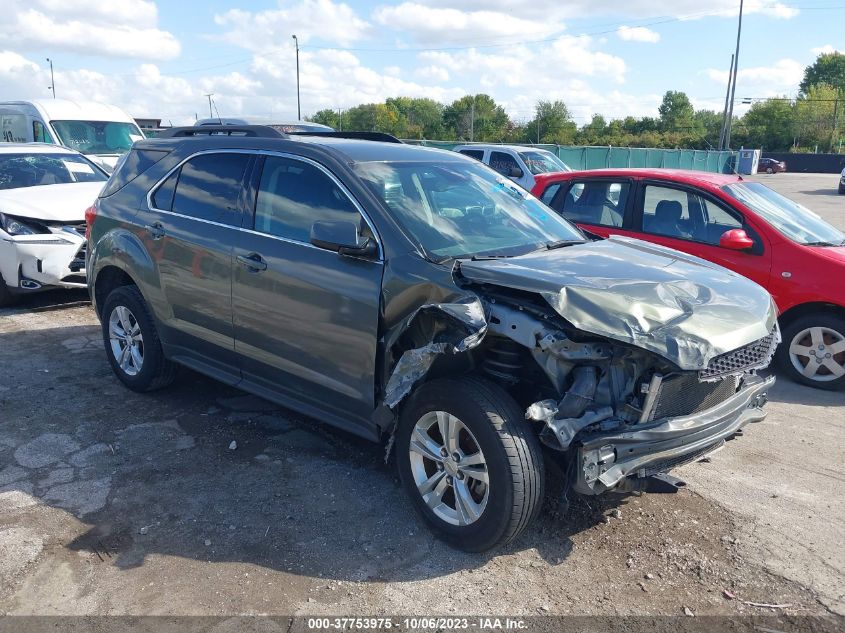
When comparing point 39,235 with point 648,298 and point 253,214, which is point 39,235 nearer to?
point 253,214

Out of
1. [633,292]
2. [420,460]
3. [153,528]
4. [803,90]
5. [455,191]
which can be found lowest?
[153,528]

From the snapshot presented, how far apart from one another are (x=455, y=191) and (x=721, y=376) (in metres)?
1.95

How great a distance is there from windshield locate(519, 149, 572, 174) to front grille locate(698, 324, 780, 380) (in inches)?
486

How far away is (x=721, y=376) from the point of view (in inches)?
132

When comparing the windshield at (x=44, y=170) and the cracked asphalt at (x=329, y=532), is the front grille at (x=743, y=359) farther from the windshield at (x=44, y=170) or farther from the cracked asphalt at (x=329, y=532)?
the windshield at (x=44, y=170)

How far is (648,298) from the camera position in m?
3.40

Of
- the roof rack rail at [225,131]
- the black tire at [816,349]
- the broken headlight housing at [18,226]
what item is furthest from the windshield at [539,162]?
the roof rack rail at [225,131]

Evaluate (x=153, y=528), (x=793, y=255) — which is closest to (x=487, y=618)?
(x=153, y=528)

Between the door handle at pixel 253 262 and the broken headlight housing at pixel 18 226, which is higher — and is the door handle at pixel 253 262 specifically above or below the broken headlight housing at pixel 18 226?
above

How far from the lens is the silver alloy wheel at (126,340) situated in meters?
5.48

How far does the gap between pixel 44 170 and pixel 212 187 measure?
5.90 meters

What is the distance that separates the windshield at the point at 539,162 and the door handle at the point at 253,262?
12.1 metres

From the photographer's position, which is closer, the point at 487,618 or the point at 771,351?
the point at 487,618

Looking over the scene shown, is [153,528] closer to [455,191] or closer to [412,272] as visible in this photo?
[412,272]
